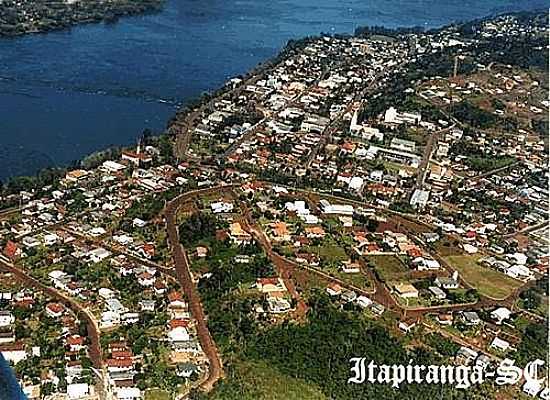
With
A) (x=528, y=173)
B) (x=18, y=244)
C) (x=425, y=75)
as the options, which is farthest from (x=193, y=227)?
(x=425, y=75)

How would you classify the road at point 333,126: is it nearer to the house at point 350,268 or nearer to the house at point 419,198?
the house at point 419,198

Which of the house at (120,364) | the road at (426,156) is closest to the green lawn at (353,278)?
the house at (120,364)

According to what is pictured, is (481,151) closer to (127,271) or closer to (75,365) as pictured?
(127,271)

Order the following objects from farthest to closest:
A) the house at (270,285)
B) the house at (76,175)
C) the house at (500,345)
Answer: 1. the house at (76,175)
2. the house at (270,285)
3. the house at (500,345)

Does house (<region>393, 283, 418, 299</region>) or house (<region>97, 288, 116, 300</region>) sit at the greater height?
house (<region>97, 288, 116, 300</region>)

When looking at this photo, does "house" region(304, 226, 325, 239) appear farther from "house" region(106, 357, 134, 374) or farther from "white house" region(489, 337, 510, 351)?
"house" region(106, 357, 134, 374)

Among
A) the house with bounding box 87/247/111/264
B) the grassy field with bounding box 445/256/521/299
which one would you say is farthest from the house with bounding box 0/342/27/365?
the grassy field with bounding box 445/256/521/299

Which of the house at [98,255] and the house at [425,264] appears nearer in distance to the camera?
the house at [98,255]
